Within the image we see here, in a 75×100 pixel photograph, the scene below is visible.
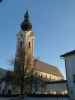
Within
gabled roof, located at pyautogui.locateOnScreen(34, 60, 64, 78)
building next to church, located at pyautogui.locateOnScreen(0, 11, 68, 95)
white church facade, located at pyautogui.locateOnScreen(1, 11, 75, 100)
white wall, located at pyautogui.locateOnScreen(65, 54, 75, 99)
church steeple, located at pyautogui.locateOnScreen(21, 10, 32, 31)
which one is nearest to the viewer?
white wall, located at pyautogui.locateOnScreen(65, 54, 75, 99)

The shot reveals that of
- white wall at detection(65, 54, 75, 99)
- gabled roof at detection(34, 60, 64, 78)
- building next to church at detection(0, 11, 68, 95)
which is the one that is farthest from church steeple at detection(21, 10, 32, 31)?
white wall at detection(65, 54, 75, 99)

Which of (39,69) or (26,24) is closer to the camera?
(26,24)

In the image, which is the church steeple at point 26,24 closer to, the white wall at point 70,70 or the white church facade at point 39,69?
the white church facade at point 39,69

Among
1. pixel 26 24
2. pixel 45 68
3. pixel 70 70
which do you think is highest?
pixel 26 24

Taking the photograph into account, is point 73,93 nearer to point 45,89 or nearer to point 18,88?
point 18,88

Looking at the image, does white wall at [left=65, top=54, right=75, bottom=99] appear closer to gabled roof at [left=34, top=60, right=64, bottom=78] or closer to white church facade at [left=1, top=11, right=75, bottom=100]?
white church facade at [left=1, top=11, right=75, bottom=100]

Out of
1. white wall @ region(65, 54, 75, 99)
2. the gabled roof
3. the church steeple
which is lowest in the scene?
white wall @ region(65, 54, 75, 99)

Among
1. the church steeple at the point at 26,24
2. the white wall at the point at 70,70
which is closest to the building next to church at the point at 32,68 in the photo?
the church steeple at the point at 26,24

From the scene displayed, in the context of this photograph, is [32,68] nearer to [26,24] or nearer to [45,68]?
[26,24]

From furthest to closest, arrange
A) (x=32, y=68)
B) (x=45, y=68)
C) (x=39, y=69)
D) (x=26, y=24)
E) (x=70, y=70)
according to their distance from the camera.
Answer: (x=45, y=68) < (x=39, y=69) < (x=26, y=24) < (x=32, y=68) < (x=70, y=70)

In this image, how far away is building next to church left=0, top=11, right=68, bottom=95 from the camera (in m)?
37.0

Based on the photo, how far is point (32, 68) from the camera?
39.3 m

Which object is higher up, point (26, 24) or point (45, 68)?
point (26, 24)

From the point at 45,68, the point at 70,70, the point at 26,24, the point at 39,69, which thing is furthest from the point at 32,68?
the point at 45,68
